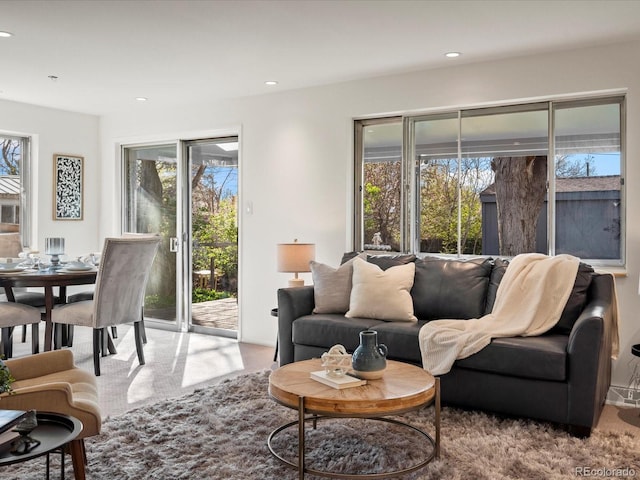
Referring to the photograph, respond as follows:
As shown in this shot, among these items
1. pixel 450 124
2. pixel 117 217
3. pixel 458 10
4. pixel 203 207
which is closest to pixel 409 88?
pixel 450 124

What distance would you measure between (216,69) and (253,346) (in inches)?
98.8

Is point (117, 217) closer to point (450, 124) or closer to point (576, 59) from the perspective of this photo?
point (450, 124)

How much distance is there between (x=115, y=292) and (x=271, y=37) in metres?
2.24

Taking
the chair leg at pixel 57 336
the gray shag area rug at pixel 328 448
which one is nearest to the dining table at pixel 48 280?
the chair leg at pixel 57 336

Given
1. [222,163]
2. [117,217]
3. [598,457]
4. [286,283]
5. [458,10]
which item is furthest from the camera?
[117,217]

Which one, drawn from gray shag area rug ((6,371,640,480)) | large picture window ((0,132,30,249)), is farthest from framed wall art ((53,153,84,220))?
gray shag area rug ((6,371,640,480))

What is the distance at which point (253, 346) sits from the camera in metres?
5.43

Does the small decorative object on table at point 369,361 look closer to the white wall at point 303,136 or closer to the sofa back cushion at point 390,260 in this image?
the sofa back cushion at point 390,260

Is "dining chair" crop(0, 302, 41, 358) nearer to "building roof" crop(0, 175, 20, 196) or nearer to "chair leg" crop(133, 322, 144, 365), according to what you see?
"chair leg" crop(133, 322, 144, 365)

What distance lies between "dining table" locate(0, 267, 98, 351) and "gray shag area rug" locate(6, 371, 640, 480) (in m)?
1.46

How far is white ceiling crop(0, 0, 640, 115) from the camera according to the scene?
3.31m

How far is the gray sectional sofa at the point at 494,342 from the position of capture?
3.06 metres
